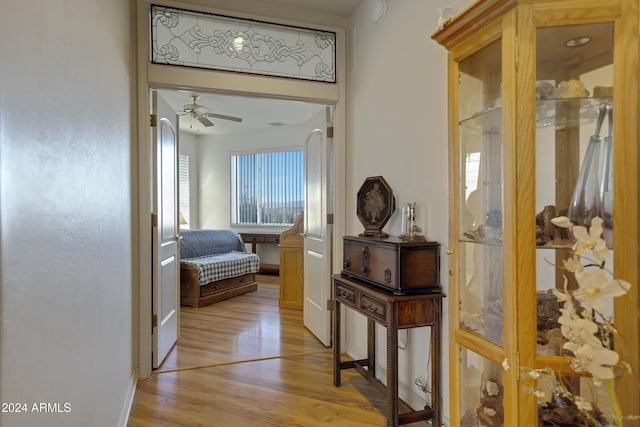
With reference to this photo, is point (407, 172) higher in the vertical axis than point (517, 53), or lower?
lower

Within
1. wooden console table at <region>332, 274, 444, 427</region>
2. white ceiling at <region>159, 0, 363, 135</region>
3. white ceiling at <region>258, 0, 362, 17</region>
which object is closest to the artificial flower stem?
wooden console table at <region>332, 274, 444, 427</region>

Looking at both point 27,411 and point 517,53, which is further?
point 517,53

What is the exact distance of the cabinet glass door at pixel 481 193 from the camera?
1444 millimetres

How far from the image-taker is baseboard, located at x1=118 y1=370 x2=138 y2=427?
83.8 inches

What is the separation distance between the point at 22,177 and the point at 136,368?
236 cm

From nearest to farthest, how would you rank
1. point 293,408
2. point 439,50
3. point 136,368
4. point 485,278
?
point 485,278, point 439,50, point 293,408, point 136,368

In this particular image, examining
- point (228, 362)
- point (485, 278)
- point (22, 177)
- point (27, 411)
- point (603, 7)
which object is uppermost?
point (603, 7)

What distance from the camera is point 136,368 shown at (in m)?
2.79

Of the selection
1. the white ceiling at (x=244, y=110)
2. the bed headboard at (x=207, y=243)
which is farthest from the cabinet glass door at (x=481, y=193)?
the bed headboard at (x=207, y=243)

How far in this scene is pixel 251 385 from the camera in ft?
8.93

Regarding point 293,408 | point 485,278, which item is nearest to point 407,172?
point 485,278

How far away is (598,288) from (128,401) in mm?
2506

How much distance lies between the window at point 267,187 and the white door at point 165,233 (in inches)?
154

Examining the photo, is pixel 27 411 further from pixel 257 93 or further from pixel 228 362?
pixel 257 93
